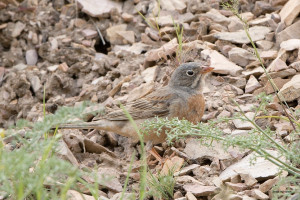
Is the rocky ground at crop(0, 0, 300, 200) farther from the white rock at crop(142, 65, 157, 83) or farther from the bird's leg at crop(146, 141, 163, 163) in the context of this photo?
the bird's leg at crop(146, 141, 163, 163)

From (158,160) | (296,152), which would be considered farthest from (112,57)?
(296,152)

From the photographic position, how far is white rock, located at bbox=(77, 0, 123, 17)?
8.87m

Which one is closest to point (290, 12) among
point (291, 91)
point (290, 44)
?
point (290, 44)

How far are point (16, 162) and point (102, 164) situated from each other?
2678mm

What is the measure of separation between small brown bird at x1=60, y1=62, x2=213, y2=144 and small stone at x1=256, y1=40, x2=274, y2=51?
109 centimetres

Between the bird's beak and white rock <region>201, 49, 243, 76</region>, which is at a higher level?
the bird's beak

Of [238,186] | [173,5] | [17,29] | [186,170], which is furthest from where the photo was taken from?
[17,29]


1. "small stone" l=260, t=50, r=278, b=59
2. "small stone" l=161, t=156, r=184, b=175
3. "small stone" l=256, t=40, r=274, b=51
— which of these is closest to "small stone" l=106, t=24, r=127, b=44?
"small stone" l=256, t=40, r=274, b=51

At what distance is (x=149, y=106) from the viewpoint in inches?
261

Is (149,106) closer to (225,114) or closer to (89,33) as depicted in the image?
(225,114)

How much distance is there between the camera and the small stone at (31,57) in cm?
888

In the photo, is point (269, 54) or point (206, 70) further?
point (269, 54)

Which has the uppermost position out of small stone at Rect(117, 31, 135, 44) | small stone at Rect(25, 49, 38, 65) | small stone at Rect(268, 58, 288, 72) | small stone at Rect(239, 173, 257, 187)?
small stone at Rect(268, 58, 288, 72)

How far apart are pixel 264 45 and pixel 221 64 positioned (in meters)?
0.74
